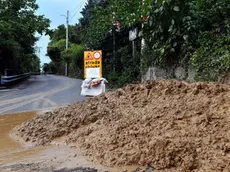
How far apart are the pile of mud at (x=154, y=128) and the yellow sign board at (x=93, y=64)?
387 centimetres

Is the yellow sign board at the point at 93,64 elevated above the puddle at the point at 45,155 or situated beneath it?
elevated above

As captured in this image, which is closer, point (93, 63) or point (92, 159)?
point (92, 159)

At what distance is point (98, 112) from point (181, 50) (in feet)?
10.3

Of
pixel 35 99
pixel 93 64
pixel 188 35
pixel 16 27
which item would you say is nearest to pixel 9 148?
pixel 188 35

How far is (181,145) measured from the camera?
2.95m

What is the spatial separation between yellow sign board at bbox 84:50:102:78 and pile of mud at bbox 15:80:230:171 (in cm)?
387

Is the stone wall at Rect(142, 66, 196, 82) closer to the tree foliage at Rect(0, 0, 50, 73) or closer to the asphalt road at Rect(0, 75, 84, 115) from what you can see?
the asphalt road at Rect(0, 75, 84, 115)

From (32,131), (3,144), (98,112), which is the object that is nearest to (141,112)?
(98,112)

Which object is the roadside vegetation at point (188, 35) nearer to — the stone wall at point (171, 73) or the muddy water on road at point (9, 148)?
the stone wall at point (171, 73)

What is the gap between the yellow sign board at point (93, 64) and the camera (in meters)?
9.13

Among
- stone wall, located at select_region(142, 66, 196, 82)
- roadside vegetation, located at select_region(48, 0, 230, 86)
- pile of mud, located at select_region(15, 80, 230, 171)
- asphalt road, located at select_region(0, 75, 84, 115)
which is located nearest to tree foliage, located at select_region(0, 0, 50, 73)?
asphalt road, located at select_region(0, 75, 84, 115)

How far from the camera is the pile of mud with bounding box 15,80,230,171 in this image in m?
2.87

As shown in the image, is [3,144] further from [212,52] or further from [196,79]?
[212,52]

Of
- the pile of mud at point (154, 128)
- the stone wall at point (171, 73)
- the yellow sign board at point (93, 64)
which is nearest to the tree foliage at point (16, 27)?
the yellow sign board at point (93, 64)
